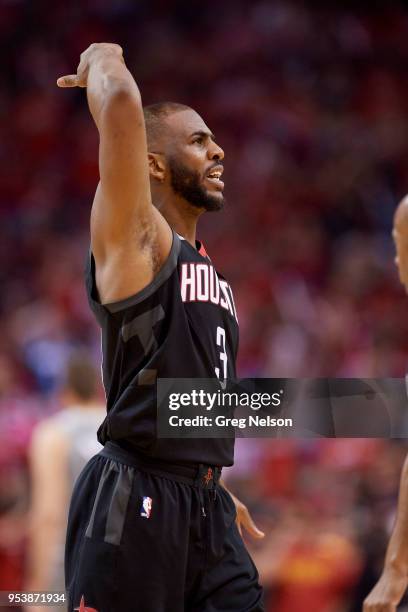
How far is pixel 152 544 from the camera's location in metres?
3.25

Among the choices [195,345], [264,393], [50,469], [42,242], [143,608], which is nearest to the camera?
[143,608]

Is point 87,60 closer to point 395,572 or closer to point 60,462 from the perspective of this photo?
point 395,572

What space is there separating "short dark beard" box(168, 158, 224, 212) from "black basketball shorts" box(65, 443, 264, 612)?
0.91 metres

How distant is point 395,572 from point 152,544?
75 centimetres

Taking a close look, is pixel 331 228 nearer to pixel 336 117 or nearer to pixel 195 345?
pixel 336 117

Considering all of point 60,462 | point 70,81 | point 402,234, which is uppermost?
point 70,81

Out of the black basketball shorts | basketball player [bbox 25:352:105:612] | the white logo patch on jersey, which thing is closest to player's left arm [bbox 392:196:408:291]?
the white logo patch on jersey


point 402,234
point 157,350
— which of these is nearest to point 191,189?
point 157,350

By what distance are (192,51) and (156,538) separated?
30.9ft

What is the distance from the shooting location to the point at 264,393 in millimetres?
3732

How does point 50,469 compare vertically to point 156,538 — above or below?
above

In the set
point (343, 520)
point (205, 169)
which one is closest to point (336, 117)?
point (343, 520)

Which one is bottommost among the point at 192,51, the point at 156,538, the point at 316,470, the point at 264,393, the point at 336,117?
the point at 156,538

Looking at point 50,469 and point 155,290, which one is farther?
point 50,469
